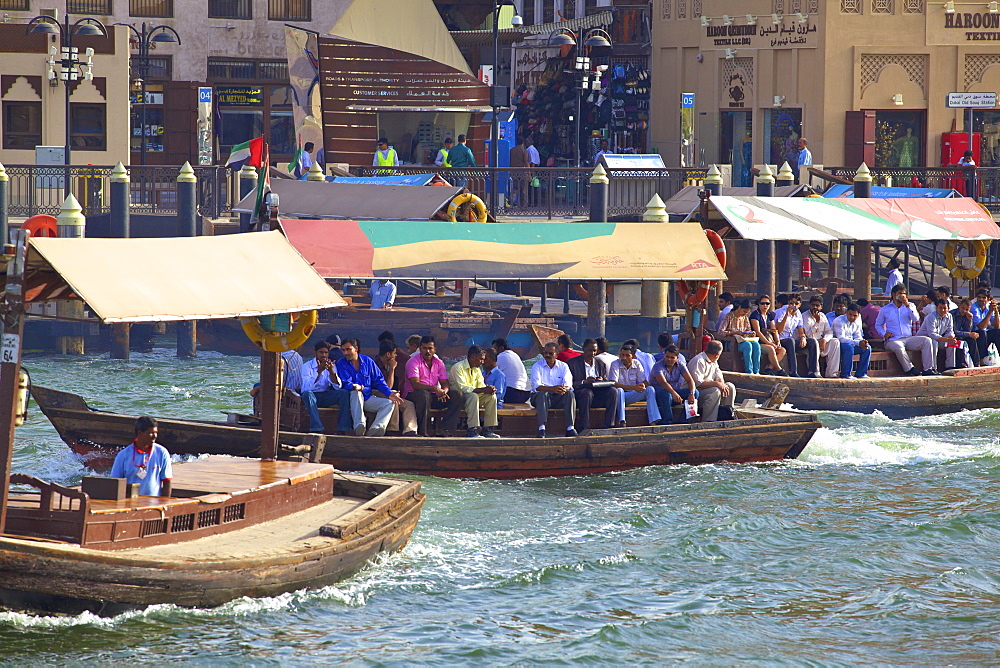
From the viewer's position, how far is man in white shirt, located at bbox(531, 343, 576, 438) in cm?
1525

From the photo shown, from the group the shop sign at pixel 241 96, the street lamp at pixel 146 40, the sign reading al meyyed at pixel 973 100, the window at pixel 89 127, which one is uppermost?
the street lamp at pixel 146 40

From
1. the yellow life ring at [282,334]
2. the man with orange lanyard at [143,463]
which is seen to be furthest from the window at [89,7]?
the man with orange lanyard at [143,463]

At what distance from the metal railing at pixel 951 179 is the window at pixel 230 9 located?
618 inches

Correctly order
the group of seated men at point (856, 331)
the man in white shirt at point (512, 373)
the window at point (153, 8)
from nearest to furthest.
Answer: the man in white shirt at point (512, 373)
the group of seated men at point (856, 331)
the window at point (153, 8)

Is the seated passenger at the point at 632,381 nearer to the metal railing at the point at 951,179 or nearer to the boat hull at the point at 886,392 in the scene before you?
the boat hull at the point at 886,392

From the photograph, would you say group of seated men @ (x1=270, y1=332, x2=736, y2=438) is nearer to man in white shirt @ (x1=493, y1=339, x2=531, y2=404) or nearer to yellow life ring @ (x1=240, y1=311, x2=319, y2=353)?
man in white shirt @ (x1=493, y1=339, x2=531, y2=404)

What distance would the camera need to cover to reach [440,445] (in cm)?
1470

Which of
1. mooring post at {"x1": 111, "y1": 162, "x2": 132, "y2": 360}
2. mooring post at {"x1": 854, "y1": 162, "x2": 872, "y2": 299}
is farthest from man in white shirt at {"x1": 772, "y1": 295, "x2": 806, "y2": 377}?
mooring post at {"x1": 111, "y1": 162, "x2": 132, "y2": 360}

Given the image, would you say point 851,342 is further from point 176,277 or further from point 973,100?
point 973,100

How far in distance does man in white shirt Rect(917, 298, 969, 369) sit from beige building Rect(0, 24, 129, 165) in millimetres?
18578

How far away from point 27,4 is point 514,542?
1058 inches

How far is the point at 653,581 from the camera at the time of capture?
12.1m

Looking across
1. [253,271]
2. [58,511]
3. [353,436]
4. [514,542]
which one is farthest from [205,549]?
[353,436]

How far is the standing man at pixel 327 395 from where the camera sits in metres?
14.7
